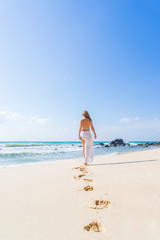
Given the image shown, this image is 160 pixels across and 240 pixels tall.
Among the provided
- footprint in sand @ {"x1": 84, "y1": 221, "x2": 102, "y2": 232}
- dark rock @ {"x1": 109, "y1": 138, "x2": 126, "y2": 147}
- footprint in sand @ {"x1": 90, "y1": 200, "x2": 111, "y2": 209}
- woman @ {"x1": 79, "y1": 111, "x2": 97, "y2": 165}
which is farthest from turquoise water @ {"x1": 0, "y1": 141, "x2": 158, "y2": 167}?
dark rock @ {"x1": 109, "y1": 138, "x2": 126, "y2": 147}

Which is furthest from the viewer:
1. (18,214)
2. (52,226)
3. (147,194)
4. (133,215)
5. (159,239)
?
(147,194)

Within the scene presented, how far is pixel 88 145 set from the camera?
6.27m

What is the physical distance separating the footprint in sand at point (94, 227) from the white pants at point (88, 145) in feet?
14.7

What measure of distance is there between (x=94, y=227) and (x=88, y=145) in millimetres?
4713

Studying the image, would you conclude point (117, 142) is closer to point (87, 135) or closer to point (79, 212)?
point (87, 135)

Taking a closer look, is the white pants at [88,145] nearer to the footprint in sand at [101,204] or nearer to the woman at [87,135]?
the woman at [87,135]

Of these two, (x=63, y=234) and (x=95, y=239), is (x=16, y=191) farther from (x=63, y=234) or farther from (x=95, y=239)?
(x=95, y=239)

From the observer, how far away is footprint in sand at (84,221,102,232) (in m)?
1.52

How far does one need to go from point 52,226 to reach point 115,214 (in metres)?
0.69

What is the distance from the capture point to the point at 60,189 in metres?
2.84

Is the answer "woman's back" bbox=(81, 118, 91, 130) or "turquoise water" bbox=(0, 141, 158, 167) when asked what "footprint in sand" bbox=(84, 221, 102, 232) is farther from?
"turquoise water" bbox=(0, 141, 158, 167)

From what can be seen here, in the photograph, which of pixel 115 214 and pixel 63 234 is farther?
pixel 115 214

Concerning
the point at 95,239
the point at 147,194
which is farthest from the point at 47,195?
the point at 147,194

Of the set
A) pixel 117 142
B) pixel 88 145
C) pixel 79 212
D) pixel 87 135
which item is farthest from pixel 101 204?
pixel 117 142
